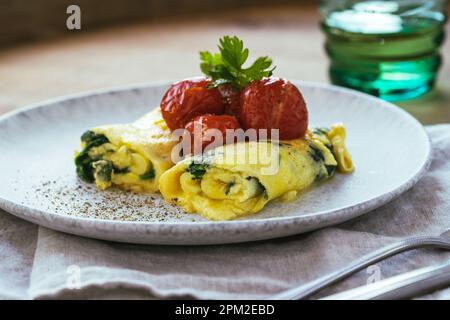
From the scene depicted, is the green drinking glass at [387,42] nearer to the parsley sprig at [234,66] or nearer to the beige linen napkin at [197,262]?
the parsley sprig at [234,66]

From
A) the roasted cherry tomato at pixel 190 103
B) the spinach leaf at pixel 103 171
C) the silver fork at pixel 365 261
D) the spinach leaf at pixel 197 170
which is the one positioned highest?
the roasted cherry tomato at pixel 190 103

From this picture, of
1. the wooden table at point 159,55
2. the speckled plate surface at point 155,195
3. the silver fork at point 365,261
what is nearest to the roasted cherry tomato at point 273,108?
the speckled plate surface at point 155,195

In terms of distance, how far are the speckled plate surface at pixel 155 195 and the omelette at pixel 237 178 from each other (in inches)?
1.5

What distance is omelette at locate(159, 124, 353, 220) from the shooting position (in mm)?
1858

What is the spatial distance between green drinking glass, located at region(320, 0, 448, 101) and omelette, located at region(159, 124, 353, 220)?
1059 millimetres

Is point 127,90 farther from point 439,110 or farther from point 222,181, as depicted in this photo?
point 439,110

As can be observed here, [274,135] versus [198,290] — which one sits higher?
[274,135]

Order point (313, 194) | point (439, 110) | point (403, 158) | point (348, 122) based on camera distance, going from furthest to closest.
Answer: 1. point (439, 110)
2. point (348, 122)
3. point (403, 158)
4. point (313, 194)

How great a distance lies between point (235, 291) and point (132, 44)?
2694mm

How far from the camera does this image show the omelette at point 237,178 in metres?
1.86

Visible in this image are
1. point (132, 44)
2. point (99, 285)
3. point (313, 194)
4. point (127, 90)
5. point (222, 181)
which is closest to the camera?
point (99, 285)

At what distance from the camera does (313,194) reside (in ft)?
6.56

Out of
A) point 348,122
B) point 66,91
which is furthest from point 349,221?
point 66,91

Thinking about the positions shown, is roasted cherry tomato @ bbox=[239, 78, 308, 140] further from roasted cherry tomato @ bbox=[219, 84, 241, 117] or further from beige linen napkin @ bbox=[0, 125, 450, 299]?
beige linen napkin @ bbox=[0, 125, 450, 299]
